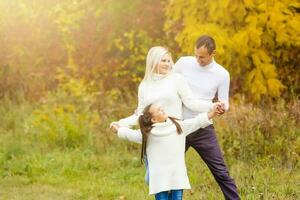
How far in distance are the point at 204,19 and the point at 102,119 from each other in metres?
2.83

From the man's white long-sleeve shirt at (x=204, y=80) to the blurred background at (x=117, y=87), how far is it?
1400 millimetres

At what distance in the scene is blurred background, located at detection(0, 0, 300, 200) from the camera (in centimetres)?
901

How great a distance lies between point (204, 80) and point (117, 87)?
40.1ft

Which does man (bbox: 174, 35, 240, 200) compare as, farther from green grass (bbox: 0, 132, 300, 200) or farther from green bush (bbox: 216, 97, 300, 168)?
green bush (bbox: 216, 97, 300, 168)

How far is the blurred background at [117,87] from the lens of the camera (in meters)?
9.01

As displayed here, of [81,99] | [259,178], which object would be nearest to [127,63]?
[81,99]

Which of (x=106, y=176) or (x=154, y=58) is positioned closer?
(x=154, y=58)

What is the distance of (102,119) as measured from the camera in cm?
1220

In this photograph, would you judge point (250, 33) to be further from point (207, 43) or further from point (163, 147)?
point (163, 147)

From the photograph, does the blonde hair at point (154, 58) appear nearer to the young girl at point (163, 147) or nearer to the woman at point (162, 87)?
the woman at point (162, 87)

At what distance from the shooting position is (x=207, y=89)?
6703 mm

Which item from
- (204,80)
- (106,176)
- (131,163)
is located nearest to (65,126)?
(131,163)

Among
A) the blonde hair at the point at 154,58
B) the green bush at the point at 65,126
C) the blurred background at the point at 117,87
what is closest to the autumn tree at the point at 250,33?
the blurred background at the point at 117,87

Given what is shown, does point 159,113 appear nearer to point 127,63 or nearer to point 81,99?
point 81,99
